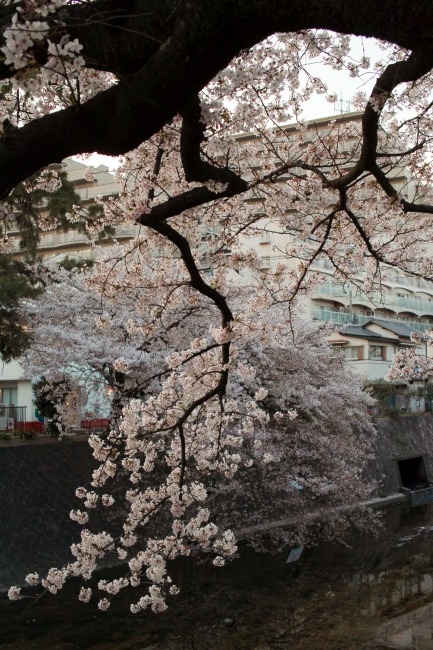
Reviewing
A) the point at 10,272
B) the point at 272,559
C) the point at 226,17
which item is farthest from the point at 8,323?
the point at 226,17

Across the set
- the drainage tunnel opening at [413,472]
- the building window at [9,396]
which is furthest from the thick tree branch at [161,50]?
the building window at [9,396]

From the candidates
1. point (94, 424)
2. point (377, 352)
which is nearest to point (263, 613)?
point (94, 424)

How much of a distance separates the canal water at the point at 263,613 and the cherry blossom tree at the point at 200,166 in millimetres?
1133

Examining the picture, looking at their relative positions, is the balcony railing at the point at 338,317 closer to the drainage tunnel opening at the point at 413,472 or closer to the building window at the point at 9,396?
the drainage tunnel opening at the point at 413,472

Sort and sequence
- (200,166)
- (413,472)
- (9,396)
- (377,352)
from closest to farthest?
(200,166) < (413,472) < (9,396) < (377,352)

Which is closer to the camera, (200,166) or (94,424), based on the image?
(200,166)

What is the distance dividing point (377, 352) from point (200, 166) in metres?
30.3

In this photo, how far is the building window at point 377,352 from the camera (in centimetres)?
3216

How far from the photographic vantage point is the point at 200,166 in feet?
11.9

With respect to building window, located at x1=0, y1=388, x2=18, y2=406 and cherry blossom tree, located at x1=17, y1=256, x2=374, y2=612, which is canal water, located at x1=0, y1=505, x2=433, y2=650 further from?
building window, located at x1=0, y1=388, x2=18, y2=406

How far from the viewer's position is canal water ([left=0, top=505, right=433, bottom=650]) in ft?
29.1

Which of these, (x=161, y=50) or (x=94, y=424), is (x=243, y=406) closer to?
(x=94, y=424)

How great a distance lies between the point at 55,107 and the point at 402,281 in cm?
3723

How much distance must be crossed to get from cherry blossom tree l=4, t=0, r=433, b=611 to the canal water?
113 cm
